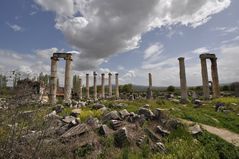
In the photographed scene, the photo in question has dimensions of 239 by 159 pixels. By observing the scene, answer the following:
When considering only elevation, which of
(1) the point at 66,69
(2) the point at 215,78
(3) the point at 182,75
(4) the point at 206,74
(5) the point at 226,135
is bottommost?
(5) the point at 226,135

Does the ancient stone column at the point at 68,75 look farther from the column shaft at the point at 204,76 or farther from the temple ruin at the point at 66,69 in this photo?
the column shaft at the point at 204,76

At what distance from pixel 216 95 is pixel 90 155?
27.7 meters

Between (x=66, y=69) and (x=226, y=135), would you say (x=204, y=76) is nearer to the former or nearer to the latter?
(x=66, y=69)

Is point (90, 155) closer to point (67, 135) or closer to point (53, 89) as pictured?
point (67, 135)

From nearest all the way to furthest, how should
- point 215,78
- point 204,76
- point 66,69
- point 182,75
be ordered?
1. point 66,69
2. point 182,75
3. point 204,76
4. point 215,78

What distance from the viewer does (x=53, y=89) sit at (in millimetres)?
26828

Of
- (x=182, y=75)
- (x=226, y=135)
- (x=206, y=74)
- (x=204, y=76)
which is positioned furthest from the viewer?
(x=204, y=76)

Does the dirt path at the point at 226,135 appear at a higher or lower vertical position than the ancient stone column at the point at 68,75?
lower

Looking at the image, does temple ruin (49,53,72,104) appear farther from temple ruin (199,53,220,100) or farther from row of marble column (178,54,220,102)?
temple ruin (199,53,220,100)

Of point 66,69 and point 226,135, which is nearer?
point 226,135

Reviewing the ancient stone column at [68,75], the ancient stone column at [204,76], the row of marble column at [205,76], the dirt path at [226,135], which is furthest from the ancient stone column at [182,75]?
the dirt path at [226,135]

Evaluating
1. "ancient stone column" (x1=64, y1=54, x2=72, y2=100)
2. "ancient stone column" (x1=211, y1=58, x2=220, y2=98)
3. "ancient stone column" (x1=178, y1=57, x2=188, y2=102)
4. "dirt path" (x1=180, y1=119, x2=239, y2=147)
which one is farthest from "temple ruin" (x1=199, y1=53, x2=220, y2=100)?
"dirt path" (x1=180, y1=119, x2=239, y2=147)

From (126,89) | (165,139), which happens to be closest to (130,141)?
(165,139)

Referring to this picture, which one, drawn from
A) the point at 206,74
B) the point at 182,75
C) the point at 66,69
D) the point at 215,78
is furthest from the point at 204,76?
the point at 66,69
